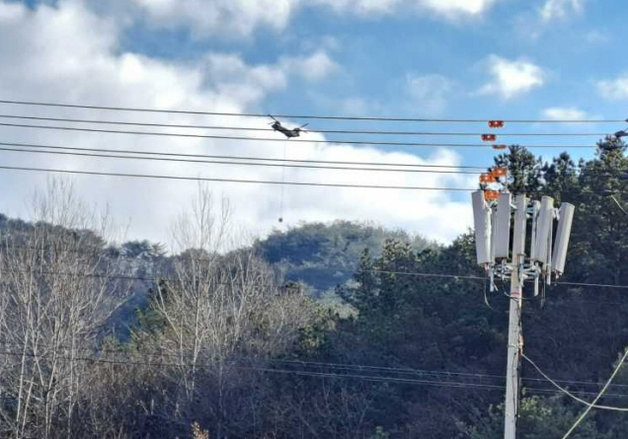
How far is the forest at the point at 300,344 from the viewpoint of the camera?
2894 centimetres

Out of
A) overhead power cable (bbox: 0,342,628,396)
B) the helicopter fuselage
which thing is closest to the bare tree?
overhead power cable (bbox: 0,342,628,396)

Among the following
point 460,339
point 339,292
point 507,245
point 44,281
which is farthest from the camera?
point 339,292

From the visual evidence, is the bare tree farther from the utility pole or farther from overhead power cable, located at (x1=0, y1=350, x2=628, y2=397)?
the utility pole

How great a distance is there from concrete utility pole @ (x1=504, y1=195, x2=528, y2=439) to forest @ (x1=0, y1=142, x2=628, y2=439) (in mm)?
14897

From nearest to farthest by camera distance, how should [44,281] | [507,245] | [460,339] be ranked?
1. [507,245]
2. [460,339]
3. [44,281]

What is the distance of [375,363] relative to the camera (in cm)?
3138

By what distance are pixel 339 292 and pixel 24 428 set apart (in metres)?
14.3

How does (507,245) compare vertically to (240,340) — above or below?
above

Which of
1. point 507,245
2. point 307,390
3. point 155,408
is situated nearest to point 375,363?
point 307,390

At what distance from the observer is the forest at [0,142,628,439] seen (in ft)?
94.9

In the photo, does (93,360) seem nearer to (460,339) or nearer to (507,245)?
(460,339)

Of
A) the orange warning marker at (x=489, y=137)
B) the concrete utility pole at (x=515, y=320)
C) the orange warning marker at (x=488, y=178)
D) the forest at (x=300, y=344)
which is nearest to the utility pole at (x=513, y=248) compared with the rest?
the concrete utility pole at (x=515, y=320)

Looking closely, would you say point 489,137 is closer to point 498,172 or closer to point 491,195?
point 498,172

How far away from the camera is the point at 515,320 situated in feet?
39.5
